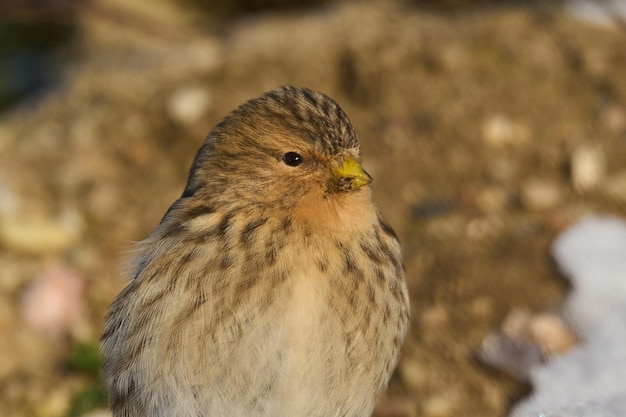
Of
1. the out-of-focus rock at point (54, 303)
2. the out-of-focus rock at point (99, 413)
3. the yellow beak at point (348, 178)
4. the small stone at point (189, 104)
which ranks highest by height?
the small stone at point (189, 104)

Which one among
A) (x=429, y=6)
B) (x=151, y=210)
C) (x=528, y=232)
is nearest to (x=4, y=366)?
(x=151, y=210)

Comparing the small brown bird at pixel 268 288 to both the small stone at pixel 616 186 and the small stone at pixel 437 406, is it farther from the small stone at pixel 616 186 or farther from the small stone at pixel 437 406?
the small stone at pixel 616 186

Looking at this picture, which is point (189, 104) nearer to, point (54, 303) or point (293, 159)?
point (54, 303)

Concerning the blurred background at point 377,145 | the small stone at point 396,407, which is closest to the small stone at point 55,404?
the blurred background at point 377,145

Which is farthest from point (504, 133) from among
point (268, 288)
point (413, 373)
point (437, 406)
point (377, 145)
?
point (268, 288)

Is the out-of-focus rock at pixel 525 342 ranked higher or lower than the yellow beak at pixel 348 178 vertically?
lower

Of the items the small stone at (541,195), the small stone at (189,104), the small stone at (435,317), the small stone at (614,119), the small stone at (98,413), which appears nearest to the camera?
the small stone at (98,413)

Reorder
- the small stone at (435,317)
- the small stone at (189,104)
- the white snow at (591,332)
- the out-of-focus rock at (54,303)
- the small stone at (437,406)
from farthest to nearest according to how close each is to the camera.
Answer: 1. the small stone at (189,104)
2. the out-of-focus rock at (54,303)
3. the small stone at (435,317)
4. the small stone at (437,406)
5. the white snow at (591,332)

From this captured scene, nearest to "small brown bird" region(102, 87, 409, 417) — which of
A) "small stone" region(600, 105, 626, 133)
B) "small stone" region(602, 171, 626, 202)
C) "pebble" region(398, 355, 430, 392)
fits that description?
"pebble" region(398, 355, 430, 392)
